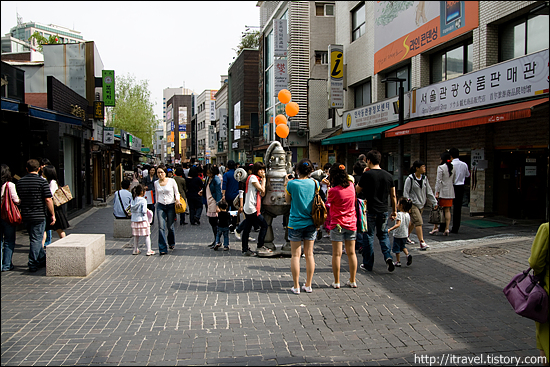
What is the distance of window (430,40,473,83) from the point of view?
1380 cm

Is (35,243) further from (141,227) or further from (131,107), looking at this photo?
(131,107)

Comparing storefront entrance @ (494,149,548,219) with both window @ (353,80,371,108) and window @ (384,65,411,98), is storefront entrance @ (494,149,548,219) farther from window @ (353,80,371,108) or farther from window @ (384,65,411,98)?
window @ (353,80,371,108)

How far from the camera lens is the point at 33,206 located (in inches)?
284

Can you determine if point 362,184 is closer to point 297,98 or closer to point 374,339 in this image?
point 374,339

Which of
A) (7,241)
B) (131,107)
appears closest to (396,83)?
(7,241)

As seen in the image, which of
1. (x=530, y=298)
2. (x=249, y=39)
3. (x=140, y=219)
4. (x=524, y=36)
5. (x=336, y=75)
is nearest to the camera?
(x=530, y=298)

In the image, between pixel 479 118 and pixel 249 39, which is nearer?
pixel 479 118

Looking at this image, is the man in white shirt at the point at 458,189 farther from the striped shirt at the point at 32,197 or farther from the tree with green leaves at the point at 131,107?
the tree with green leaves at the point at 131,107

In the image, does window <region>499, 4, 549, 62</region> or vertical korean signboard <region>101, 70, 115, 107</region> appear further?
vertical korean signboard <region>101, 70, 115, 107</region>

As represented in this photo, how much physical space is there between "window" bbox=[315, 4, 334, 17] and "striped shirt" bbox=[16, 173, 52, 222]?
2476cm

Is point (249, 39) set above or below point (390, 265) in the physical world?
above

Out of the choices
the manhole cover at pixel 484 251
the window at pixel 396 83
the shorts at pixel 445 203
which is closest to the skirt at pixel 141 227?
the manhole cover at pixel 484 251

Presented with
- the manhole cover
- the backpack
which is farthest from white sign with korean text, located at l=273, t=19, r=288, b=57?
the backpack

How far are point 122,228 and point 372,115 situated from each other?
487 inches
